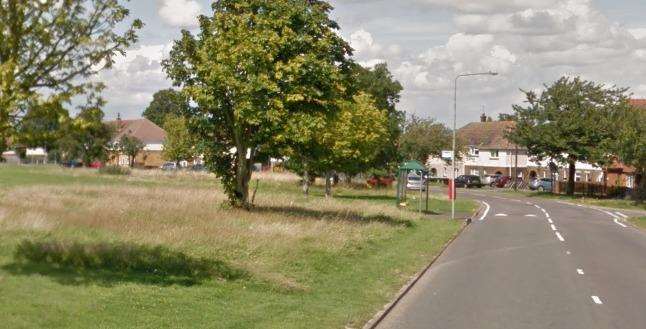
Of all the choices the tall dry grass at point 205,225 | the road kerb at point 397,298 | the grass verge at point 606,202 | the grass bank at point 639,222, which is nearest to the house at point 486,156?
the grass verge at point 606,202

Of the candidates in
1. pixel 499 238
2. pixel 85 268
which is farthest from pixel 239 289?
pixel 499 238

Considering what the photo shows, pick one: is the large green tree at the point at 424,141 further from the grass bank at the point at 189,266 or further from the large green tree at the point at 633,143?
the grass bank at the point at 189,266

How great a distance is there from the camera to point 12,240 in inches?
645

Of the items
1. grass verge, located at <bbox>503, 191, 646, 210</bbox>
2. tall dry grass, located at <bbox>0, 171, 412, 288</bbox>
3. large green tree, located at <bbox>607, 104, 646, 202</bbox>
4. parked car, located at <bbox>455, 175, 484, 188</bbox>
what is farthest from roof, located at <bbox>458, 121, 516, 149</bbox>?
tall dry grass, located at <bbox>0, 171, 412, 288</bbox>

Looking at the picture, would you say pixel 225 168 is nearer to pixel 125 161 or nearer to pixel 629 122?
pixel 629 122

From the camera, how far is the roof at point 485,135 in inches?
4724

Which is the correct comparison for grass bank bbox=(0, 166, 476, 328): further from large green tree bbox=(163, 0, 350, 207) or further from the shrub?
the shrub

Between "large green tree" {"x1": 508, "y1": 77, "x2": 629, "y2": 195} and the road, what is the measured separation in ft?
123

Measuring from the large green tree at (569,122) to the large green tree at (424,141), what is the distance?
25.5 meters

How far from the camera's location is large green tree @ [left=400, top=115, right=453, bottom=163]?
331 feet

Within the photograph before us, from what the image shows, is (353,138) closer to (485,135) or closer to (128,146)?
(128,146)

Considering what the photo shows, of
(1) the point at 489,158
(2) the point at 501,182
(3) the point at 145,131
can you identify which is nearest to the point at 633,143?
(2) the point at 501,182

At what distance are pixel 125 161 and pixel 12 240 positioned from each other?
101 m

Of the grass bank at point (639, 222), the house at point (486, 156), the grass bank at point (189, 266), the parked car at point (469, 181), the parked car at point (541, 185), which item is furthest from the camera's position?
the house at point (486, 156)
